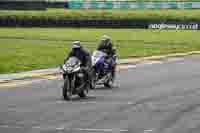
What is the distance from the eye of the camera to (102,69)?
21.8 meters

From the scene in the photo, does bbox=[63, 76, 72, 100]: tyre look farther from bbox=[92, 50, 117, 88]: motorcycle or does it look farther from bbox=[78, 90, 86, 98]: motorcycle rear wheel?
bbox=[92, 50, 117, 88]: motorcycle

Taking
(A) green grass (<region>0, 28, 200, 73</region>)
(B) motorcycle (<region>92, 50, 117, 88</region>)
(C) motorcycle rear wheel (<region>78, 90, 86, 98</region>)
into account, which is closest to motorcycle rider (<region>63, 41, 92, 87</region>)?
(C) motorcycle rear wheel (<region>78, 90, 86, 98</region>)

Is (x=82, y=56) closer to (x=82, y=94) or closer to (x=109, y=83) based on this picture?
(x=82, y=94)

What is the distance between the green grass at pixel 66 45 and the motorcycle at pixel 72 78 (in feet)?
32.7

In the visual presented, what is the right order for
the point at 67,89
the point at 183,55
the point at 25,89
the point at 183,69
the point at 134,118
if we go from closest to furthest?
1. the point at 134,118
2. the point at 67,89
3. the point at 25,89
4. the point at 183,69
5. the point at 183,55

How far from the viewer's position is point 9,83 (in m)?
23.5

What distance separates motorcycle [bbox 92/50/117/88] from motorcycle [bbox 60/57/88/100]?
254cm

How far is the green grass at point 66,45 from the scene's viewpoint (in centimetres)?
3306

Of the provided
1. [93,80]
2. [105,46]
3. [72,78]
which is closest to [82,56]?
[72,78]

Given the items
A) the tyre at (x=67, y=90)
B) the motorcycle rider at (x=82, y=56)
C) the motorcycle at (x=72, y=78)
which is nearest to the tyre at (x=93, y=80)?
the motorcycle rider at (x=82, y=56)

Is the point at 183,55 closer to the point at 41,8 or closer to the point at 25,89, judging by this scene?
the point at 25,89

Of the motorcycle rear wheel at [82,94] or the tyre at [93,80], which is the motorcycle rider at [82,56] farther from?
the tyre at [93,80]

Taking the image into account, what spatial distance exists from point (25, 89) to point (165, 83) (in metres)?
4.88

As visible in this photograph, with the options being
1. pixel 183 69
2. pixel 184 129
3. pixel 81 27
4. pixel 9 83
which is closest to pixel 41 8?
pixel 81 27
